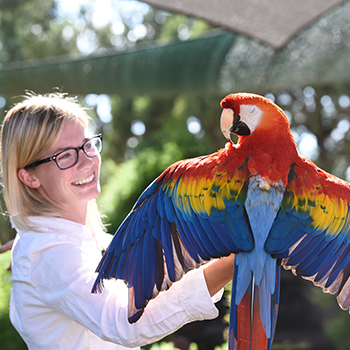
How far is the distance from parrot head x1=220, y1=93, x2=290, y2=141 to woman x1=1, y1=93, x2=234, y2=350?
27 cm

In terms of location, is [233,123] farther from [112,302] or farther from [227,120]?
[112,302]

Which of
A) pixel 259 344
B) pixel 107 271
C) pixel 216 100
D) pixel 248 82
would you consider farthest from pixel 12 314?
pixel 216 100

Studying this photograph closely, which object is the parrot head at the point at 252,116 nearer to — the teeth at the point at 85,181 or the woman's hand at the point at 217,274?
the woman's hand at the point at 217,274

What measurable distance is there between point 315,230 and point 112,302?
449 millimetres

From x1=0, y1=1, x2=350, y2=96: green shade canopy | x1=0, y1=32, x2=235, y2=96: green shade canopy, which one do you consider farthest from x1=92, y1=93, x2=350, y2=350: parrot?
x1=0, y1=32, x2=235, y2=96: green shade canopy

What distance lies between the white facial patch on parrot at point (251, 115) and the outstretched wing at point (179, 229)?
0.26ft

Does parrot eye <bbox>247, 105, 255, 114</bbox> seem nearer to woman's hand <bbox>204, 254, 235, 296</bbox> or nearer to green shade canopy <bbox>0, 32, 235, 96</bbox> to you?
woman's hand <bbox>204, 254, 235, 296</bbox>

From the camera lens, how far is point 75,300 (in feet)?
2.73

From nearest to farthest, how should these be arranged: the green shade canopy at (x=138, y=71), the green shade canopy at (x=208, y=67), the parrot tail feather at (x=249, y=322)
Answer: the parrot tail feather at (x=249, y=322), the green shade canopy at (x=208, y=67), the green shade canopy at (x=138, y=71)

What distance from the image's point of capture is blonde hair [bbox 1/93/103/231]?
3.28 feet

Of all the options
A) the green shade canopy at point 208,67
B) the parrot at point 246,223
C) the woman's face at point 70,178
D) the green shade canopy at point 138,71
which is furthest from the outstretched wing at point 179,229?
the green shade canopy at point 138,71

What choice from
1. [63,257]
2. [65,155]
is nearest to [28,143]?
[65,155]

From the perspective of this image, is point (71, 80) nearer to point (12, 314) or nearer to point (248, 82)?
point (248, 82)

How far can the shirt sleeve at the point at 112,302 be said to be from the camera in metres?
0.78
